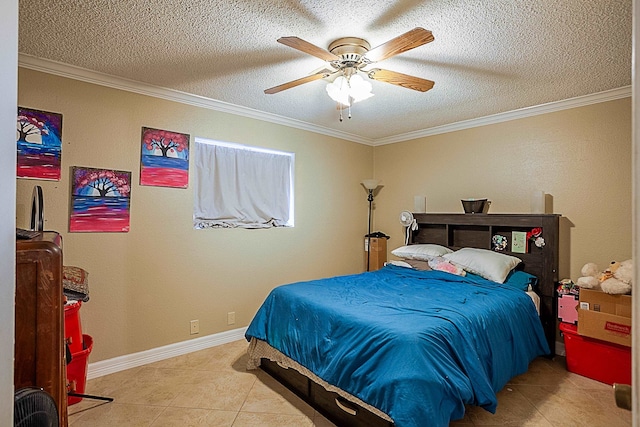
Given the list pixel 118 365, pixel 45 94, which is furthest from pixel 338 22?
pixel 118 365

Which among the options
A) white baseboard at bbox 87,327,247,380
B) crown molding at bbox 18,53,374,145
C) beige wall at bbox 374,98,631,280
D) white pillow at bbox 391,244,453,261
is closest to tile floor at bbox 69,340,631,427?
white baseboard at bbox 87,327,247,380

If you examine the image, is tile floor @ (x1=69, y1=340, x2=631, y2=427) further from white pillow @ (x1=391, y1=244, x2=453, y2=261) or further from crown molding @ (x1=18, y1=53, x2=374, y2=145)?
crown molding @ (x1=18, y1=53, x2=374, y2=145)

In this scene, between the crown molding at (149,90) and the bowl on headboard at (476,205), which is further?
the bowl on headboard at (476,205)

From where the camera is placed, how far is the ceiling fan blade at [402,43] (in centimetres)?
172

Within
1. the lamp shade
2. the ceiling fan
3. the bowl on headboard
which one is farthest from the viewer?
the lamp shade

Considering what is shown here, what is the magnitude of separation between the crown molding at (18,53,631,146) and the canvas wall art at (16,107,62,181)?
1.14ft

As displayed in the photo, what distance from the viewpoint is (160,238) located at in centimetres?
308

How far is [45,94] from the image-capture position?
252 centimetres

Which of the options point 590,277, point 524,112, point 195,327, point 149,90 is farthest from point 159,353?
point 524,112

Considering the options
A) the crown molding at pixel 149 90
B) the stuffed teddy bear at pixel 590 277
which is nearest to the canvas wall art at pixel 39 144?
the crown molding at pixel 149 90

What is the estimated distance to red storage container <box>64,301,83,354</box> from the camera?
2.18 meters

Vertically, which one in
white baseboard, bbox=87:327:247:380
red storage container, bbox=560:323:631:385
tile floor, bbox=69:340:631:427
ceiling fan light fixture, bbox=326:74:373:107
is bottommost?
tile floor, bbox=69:340:631:427

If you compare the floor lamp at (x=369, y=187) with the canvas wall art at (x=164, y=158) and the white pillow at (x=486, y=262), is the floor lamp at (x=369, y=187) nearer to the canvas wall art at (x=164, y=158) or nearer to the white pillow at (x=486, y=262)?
the white pillow at (x=486, y=262)

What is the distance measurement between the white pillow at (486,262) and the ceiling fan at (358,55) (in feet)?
5.85
